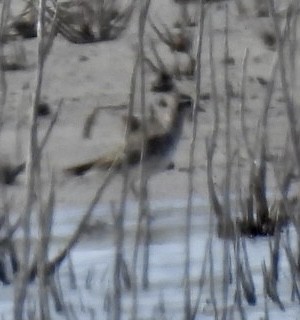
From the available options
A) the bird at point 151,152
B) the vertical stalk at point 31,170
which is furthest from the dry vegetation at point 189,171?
the bird at point 151,152

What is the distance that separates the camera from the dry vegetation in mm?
2553

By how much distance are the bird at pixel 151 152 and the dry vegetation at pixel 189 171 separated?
0.47ft

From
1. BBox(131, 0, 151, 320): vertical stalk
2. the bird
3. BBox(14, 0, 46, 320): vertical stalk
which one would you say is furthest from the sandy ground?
BBox(14, 0, 46, 320): vertical stalk

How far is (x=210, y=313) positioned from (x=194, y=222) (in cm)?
80

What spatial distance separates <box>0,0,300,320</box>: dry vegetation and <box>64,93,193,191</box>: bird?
5.7 inches

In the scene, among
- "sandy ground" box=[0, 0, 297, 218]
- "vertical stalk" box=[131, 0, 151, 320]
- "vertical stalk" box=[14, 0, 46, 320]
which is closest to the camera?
"vertical stalk" box=[14, 0, 46, 320]

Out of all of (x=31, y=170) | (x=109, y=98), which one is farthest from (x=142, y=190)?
(x=109, y=98)

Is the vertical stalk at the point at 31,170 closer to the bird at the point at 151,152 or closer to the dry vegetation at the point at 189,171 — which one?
the dry vegetation at the point at 189,171

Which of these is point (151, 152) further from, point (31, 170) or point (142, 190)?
point (31, 170)

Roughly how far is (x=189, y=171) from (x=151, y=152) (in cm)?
173

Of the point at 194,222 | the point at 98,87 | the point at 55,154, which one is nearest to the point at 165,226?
the point at 194,222

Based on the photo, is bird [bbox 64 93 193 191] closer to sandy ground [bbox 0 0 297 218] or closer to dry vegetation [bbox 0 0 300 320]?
sandy ground [bbox 0 0 297 218]

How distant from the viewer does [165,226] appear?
364 cm

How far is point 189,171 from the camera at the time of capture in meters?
2.76
